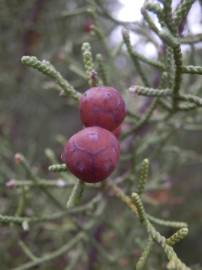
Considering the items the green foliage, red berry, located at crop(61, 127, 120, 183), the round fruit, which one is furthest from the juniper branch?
red berry, located at crop(61, 127, 120, 183)

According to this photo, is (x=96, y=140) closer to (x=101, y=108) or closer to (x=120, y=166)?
(x=101, y=108)

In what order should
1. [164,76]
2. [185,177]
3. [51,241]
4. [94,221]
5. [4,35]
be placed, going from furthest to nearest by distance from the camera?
1. [185,177]
2. [4,35]
3. [51,241]
4. [94,221]
5. [164,76]

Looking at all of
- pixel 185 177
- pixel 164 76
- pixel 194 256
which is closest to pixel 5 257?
pixel 164 76

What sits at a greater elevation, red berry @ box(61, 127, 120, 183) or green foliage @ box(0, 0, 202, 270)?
red berry @ box(61, 127, 120, 183)

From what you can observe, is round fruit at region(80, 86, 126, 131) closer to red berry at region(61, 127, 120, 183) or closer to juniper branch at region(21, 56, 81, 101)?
red berry at region(61, 127, 120, 183)

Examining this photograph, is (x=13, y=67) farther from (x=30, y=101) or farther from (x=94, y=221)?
(x=94, y=221)

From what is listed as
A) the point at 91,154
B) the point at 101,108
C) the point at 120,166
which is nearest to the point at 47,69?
the point at 101,108

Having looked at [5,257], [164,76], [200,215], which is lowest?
[200,215]

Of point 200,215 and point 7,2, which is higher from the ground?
point 7,2

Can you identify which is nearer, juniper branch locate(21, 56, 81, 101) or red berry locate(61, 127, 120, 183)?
red berry locate(61, 127, 120, 183)

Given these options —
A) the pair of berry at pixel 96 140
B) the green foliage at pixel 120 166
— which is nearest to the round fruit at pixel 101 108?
the pair of berry at pixel 96 140
